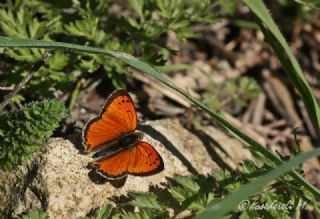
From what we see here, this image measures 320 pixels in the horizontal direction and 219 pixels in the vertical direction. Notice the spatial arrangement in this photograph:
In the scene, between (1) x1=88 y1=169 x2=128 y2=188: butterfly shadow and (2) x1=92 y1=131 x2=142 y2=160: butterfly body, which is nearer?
(2) x1=92 y1=131 x2=142 y2=160: butterfly body

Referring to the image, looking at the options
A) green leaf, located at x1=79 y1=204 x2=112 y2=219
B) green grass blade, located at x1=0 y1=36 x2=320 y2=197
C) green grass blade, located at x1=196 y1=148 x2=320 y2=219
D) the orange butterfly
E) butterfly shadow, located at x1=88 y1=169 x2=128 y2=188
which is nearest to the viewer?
green grass blade, located at x1=196 y1=148 x2=320 y2=219

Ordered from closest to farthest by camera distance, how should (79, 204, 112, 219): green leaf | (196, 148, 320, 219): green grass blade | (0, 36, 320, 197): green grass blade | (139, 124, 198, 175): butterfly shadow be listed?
(196, 148, 320, 219): green grass blade
(0, 36, 320, 197): green grass blade
(79, 204, 112, 219): green leaf
(139, 124, 198, 175): butterfly shadow

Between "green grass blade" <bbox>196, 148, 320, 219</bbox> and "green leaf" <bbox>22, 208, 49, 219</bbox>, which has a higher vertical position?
"green grass blade" <bbox>196, 148, 320, 219</bbox>

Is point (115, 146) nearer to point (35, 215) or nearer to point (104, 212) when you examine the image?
point (104, 212)

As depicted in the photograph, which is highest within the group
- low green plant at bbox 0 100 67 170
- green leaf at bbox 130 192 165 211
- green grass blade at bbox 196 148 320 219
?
green grass blade at bbox 196 148 320 219

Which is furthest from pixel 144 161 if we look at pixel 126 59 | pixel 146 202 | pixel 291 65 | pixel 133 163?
pixel 291 65

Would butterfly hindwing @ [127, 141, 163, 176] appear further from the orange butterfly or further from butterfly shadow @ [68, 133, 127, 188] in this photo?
butterfly shadow @ [68, 133, 127, 188]

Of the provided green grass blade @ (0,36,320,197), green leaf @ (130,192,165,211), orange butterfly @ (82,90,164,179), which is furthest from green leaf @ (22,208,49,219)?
green grass blade @ (0,36,320,197)
